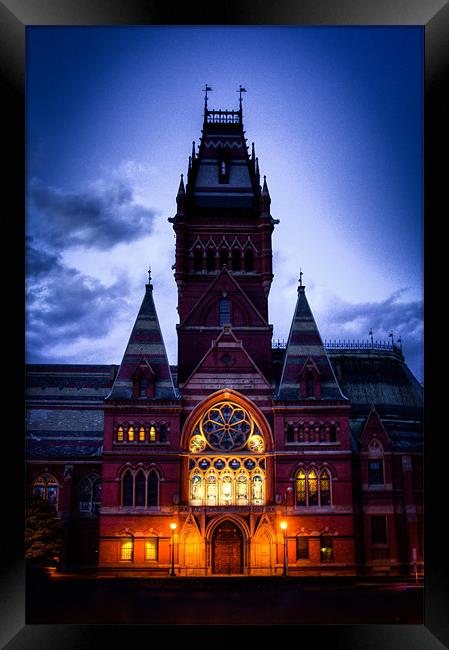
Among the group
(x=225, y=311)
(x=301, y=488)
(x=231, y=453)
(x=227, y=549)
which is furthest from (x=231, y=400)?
(x=227, y=549)

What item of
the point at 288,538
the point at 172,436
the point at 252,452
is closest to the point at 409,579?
the point at 288,538

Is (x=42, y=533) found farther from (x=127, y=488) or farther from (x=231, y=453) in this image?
(x=231, y=453)

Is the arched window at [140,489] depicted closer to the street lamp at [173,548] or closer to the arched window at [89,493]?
the street lamp at [173,548]

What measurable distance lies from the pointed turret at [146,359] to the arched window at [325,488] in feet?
27.0

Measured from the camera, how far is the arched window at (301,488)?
37.0 m

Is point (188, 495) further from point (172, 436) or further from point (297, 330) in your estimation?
point (297, 330)

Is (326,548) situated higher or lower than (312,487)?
lower

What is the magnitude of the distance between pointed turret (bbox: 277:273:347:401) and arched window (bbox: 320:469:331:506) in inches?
147

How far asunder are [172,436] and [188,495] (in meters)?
2.93

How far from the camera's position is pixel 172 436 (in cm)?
3728

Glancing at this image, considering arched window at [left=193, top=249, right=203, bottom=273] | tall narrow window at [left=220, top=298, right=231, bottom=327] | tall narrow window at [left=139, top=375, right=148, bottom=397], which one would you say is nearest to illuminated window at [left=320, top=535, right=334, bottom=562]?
tall narrow window at [left=139, top=375, right=148, bottom=397]

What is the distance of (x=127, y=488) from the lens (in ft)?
121

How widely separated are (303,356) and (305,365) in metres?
0.83
